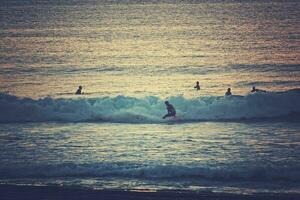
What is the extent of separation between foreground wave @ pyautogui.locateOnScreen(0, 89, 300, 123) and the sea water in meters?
0.05

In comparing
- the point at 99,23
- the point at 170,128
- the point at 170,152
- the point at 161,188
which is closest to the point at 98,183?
the point at 161,188

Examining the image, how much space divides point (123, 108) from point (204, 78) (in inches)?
734

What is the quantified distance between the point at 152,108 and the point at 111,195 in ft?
50.2

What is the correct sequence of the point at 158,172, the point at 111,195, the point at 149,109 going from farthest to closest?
the point at 149,109 < the point at 158,172 < the point at 111,195

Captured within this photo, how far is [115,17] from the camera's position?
13375 cm

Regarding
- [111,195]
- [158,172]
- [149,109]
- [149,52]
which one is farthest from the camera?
[149,52]

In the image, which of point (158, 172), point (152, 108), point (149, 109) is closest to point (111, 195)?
point (158, 172)

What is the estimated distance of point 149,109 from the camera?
36375 mm

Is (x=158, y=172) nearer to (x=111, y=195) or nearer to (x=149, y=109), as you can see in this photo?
(x=111, y=195)

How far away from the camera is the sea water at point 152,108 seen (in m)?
23.9

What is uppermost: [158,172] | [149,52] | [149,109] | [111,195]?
[149,52]

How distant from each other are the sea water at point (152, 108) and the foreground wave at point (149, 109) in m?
0.05

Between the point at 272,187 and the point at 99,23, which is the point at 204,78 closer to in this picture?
the point at 272,187

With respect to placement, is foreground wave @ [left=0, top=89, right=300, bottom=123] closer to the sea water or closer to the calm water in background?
the sea water
